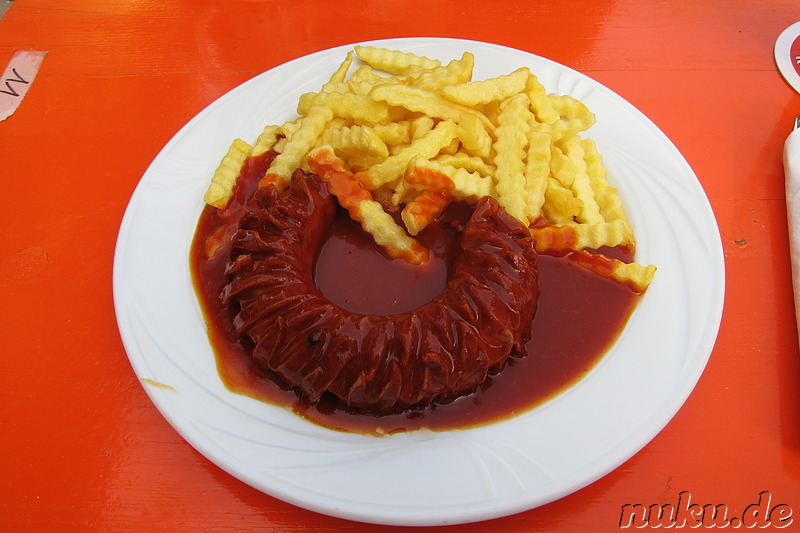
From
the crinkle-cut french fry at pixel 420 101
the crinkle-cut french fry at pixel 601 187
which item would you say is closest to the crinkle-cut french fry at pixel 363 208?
the crinkle-cut french fry at pixel 420 101

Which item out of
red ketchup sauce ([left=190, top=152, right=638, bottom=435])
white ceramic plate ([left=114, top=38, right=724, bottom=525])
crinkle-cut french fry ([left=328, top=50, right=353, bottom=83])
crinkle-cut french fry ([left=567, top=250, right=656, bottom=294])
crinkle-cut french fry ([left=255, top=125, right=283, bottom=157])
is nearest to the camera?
white ceramic plate ([left=114, top=38, right=724, bottom=525])

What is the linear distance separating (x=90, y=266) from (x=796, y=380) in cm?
398

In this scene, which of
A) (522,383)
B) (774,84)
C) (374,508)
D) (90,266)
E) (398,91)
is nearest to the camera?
(374,508)

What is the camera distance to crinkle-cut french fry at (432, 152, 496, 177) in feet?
9.86

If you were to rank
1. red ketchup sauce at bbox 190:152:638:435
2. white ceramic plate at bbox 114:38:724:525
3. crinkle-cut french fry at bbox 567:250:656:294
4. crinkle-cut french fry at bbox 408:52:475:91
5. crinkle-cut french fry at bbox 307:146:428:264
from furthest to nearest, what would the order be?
crinkle-cut french fry at bbox 408:52:475:91, crinkle-cut french fry at bbox 307:146:428:264, crinkle-cut french fry at bbox 567:250:656:294, red ketchup sauce at bbox 190:152:638:435, white ceramic plate at bbox 114:38:724:525

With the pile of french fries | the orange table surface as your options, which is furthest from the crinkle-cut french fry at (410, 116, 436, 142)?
the orange table surface

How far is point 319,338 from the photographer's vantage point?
8.03 feet

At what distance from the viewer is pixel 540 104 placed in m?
3.18

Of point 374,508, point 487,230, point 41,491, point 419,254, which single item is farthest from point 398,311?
point 41,491

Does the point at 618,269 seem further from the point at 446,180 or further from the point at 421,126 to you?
the point at 421,126

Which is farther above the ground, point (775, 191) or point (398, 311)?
point (775, 191)

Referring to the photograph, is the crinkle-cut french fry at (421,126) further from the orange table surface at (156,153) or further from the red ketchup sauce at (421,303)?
the orange table surface at (156,153)

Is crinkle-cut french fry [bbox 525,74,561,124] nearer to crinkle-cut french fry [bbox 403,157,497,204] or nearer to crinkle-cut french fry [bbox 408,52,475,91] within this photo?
crinkle-cut french fry [bbox 408,52,475,91]

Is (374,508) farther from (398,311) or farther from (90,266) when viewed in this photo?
(90,266)
